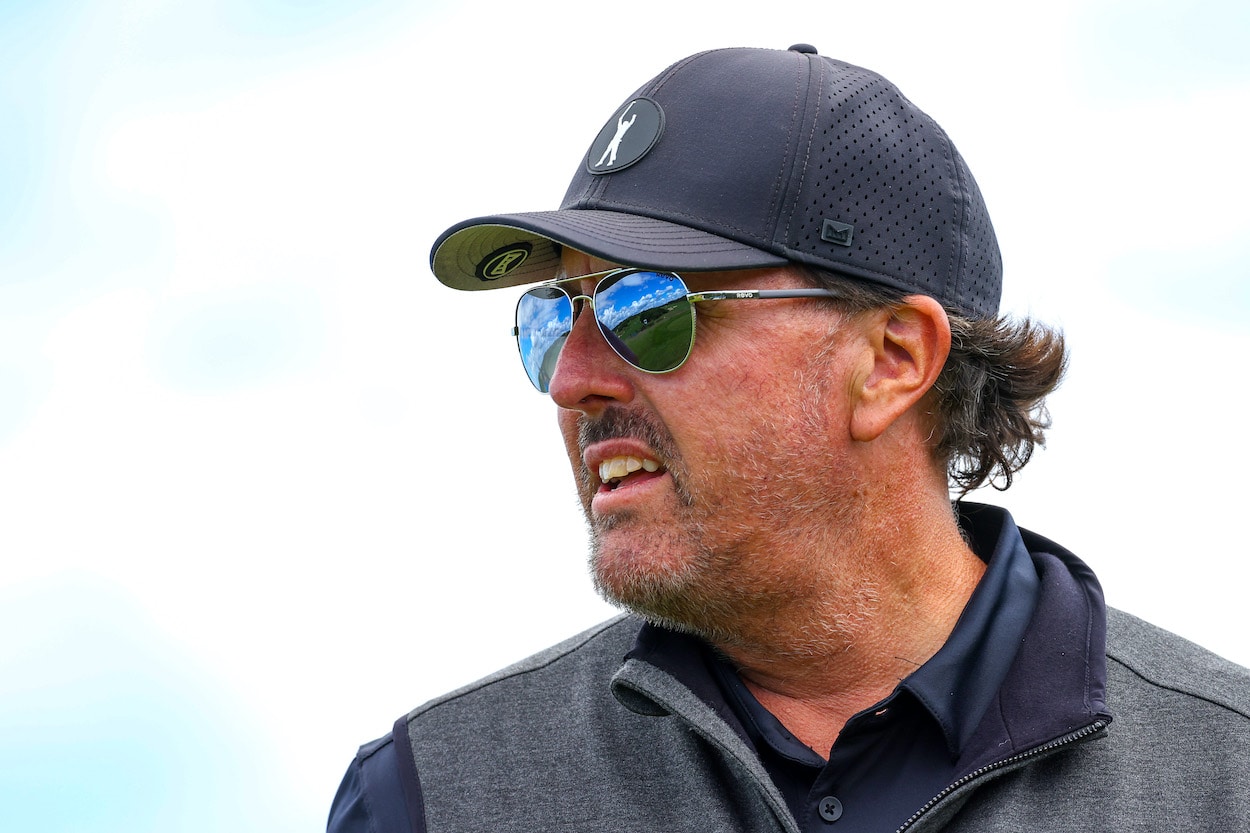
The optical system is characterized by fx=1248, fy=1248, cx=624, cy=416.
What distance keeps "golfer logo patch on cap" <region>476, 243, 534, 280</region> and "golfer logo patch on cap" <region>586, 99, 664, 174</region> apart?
0.29 meters

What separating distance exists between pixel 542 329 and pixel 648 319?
0.37 metres

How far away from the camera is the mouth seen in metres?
2.91

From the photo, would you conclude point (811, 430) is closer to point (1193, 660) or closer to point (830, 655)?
point (830, 655)

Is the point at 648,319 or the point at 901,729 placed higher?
the point at 648,319

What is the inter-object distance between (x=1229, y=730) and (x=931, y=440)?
3.11ft

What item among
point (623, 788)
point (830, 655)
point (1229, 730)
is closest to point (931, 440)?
point (830, 655)

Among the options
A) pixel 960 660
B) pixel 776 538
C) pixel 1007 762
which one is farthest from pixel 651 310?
pixel 1007 762

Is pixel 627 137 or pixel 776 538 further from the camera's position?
pixel 627 137

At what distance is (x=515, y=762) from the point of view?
292 cm

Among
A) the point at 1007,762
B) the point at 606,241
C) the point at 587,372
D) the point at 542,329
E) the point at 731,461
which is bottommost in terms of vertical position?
the point at 1007,762

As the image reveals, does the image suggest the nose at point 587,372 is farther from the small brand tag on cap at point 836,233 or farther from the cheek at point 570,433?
the small brand tag on cap at point 836,233

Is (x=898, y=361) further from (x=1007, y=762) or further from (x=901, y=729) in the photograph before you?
(x=1007, y=762)

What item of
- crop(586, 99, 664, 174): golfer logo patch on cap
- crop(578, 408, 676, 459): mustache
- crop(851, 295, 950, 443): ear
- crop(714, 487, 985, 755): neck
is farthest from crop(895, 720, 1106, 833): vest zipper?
crop(586, 99, 664, 174): golfer logo patch on cap

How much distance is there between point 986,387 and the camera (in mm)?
3381
